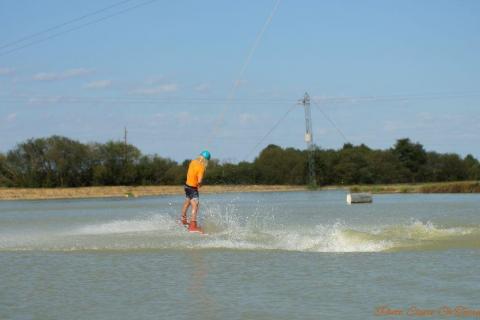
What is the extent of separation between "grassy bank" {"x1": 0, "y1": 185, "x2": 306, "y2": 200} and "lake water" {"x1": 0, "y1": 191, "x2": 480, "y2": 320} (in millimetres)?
54962

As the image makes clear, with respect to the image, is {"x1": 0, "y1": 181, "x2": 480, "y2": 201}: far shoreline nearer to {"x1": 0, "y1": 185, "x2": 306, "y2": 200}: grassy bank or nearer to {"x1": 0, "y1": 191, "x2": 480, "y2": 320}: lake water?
{"x1": 0, "y1": 185, "x2": 306, "y2": 200}: grassy bank

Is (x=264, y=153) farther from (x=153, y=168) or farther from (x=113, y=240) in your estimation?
(x=113, y=240)

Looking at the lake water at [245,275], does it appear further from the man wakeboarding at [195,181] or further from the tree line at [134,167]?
the tree line at [134,167]

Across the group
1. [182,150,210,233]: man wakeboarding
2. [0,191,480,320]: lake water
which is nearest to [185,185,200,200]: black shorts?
[182,150,210,233]: man wakeboarding

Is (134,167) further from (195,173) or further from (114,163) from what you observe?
(195,173)

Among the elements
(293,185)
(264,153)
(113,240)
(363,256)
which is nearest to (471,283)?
(363,256)

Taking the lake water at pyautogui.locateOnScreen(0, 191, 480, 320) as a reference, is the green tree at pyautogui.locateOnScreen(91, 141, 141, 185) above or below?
above

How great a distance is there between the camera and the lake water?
9039 millimetres

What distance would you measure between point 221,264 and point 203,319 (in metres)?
4.19

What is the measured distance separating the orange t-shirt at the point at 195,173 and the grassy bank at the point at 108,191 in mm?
52733

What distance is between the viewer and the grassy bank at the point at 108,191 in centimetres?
7225

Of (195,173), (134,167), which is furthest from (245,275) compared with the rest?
(134,167)

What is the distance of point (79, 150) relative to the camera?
8588cm

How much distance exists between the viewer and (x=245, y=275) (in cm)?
1150
